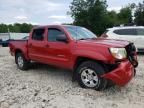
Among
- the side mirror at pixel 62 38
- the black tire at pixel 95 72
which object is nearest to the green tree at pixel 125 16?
the side mirror at pixel 62 38

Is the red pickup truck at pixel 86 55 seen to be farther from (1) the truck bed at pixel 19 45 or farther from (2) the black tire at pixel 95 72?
(1) the truck bed at pixel 19 45

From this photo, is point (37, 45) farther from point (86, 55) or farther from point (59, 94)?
point (59, 94)

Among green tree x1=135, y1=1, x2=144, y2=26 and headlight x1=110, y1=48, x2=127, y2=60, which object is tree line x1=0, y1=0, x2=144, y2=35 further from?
headlight x1=110, y1=48, x2=127, y2=60

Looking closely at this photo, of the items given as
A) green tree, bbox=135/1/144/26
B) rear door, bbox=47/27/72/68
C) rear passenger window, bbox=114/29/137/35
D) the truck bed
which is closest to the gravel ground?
rear door, bbox=47/27/72/68

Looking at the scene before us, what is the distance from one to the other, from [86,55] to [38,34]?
2693 mm

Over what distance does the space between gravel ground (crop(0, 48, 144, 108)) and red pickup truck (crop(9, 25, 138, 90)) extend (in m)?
0.36

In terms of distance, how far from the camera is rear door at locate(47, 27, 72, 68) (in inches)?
298

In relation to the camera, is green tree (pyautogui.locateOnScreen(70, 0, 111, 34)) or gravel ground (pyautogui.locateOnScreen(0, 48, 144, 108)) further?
green tree (pyautogui.locateOnScreen(70, 0, 111, 34))

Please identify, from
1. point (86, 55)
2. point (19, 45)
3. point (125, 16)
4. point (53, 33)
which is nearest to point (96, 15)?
point (125, 16)

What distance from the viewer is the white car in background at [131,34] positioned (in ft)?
49.0

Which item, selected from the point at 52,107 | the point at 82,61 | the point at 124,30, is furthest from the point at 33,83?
the point at 124,30

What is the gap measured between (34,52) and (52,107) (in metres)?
3.65

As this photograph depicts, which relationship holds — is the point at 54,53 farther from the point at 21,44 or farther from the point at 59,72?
the point at 21,44

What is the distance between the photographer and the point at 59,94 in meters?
6.68
